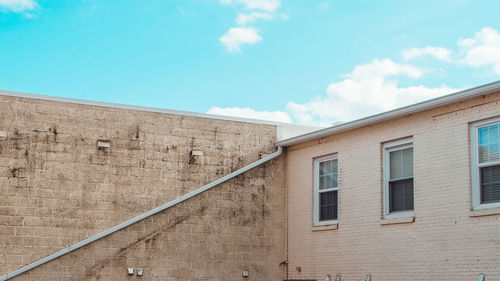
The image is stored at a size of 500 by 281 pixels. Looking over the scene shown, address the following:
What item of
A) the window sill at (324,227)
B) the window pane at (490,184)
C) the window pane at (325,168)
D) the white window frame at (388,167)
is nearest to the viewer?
the window pane at (490,184)

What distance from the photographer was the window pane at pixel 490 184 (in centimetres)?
1188

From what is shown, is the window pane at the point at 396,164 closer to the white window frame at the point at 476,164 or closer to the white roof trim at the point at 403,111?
the white roof trim at the point at 403,111

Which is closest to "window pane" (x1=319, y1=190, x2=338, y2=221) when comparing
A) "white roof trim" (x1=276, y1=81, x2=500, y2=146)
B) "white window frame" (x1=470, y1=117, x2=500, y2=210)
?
"white roof trim" (x1=276, y1=81, x2=500, y2=146)

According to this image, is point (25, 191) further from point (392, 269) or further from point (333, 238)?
point (392, 269)

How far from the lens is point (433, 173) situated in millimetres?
13016

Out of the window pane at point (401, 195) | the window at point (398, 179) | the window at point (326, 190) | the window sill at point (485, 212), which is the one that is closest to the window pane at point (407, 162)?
the window at point (398, 179)

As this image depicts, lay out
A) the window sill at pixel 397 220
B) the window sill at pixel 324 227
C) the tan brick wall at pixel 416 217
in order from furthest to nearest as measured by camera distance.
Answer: the window sill at pixel 324 227 < the window sill at pixel 397 220 < the tan brick wall at pixel 416 217

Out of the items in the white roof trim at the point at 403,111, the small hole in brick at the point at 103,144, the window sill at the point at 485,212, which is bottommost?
the window sill at the point at 485,212

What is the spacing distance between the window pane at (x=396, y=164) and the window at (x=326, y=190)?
174 cm

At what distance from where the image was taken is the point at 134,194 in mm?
15578

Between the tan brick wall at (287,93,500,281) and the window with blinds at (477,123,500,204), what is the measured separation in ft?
0.75

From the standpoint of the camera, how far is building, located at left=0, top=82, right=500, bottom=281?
12.6 meters

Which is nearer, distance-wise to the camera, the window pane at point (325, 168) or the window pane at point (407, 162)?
the window pane at point (407, 162)

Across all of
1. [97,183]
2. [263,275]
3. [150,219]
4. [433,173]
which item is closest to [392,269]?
[433,173]
